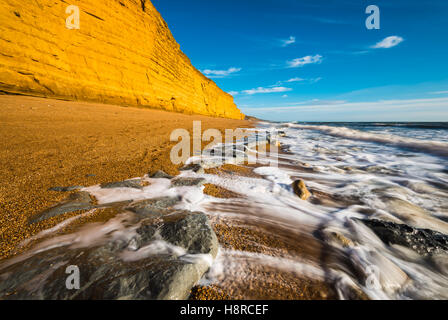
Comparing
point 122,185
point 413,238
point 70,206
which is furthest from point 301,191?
point 70,206

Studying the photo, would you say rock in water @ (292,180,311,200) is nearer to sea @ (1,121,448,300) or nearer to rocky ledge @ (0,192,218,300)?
sea @ (1,121,448,300)

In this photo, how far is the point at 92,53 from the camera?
9078 millimetres

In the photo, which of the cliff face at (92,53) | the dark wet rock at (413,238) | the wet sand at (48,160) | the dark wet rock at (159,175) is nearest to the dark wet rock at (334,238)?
the dark wet rock at (413,238)

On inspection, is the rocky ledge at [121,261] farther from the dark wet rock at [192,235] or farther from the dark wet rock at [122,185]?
the dark wet rock at [122,185]

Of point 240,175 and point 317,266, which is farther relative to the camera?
point 240,175

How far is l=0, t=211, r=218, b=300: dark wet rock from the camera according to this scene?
0.90 meters

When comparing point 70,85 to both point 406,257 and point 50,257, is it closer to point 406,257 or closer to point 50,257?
point 50,257

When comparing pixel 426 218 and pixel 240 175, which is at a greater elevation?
pixel 240 175

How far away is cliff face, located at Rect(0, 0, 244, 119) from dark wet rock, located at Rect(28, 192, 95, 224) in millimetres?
8280

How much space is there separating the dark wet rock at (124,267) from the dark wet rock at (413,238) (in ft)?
5.66

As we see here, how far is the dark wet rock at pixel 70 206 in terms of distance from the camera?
4.95 feet
